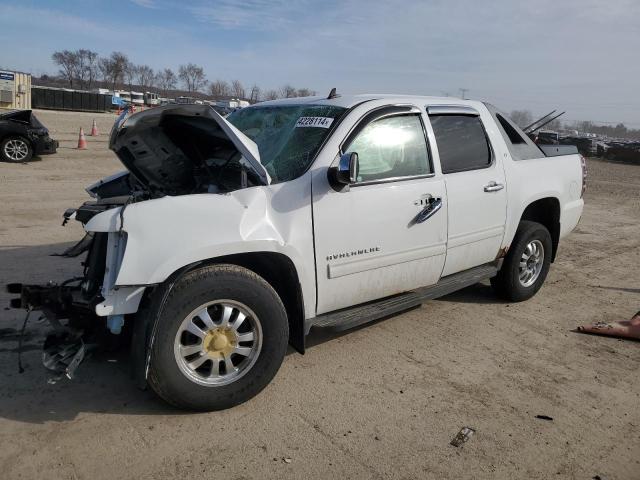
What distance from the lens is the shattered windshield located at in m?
3.70

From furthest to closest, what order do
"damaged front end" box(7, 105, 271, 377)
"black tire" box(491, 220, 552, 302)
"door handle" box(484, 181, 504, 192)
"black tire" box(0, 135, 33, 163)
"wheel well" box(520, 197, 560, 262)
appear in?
1. "black tire" box(0, 135, 33, 163)
2. "wheel well" box(520, 197, 560, 262)
3. "black tire" box(491, 220, 552, 302)
4. "door handle" box(484, 181, 504, 192)
5. "damaged front end" box(7, 105, 271, 377)

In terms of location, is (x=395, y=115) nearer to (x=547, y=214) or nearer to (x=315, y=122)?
(x=315, y=122)

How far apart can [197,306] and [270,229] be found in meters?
0.65

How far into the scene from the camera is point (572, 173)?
5812mm

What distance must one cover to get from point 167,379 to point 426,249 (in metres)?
2.19

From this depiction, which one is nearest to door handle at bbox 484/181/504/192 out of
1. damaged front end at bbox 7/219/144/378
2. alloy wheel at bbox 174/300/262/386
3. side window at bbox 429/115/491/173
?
side window at bbox 429/115/491/173

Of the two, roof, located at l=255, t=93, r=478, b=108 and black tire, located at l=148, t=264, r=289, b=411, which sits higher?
roof, located at l=255, t=93, r=478, b=108

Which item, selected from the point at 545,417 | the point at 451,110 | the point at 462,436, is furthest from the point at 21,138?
the point at 545,417

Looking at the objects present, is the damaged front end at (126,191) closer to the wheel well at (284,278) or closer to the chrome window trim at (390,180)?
the wheel well at (284,278)

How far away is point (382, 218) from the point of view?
12.7 ft

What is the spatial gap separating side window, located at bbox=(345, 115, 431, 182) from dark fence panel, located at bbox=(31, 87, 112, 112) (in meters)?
40.9

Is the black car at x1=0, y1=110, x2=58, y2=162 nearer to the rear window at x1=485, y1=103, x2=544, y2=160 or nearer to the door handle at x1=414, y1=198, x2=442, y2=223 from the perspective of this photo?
the rear window at x1=485, y1=103, x2=544, y2=160

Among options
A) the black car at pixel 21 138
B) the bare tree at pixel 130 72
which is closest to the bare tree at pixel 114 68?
the bare tree at pixel 130 72

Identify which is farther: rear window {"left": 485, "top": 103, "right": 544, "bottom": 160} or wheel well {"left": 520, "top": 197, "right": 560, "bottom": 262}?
wheel well {"left": 520, "top": 197, "right": 560, "bottom": 262}
